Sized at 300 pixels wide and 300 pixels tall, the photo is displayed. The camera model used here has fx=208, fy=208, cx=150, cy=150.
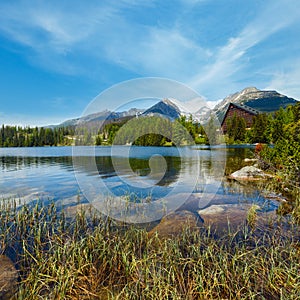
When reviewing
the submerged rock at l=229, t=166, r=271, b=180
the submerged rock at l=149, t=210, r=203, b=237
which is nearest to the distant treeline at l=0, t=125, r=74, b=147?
the submerged rock at l=229, t=166, r=271, b=180

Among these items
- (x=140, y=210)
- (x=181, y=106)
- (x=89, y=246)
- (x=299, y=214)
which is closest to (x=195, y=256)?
(x=89, y=246)

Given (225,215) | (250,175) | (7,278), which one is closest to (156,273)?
(7,278)

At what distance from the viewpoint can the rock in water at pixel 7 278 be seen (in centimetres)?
417

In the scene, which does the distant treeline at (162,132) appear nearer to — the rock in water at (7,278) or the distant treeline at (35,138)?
the distant treeline at (35,138)

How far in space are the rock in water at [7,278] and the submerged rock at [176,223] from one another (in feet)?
12.3

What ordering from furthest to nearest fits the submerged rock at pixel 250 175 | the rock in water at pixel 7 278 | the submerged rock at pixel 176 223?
the submerged rock at pixel 250 175
the submerged rock at pixel 176 223
the rock in water at pixel 7 278

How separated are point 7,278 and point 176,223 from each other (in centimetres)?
516

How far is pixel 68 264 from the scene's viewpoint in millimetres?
4559

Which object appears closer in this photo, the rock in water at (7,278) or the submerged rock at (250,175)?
the rock in water at (7,278)

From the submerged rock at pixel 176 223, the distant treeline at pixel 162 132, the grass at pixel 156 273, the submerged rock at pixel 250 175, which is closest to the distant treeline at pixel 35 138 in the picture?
the distant treeline at pixel 162 132

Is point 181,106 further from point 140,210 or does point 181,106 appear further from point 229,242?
point 229,242

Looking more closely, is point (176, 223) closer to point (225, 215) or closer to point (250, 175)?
point (225, 215)

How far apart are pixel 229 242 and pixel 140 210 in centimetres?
451

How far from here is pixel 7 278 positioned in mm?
4582
